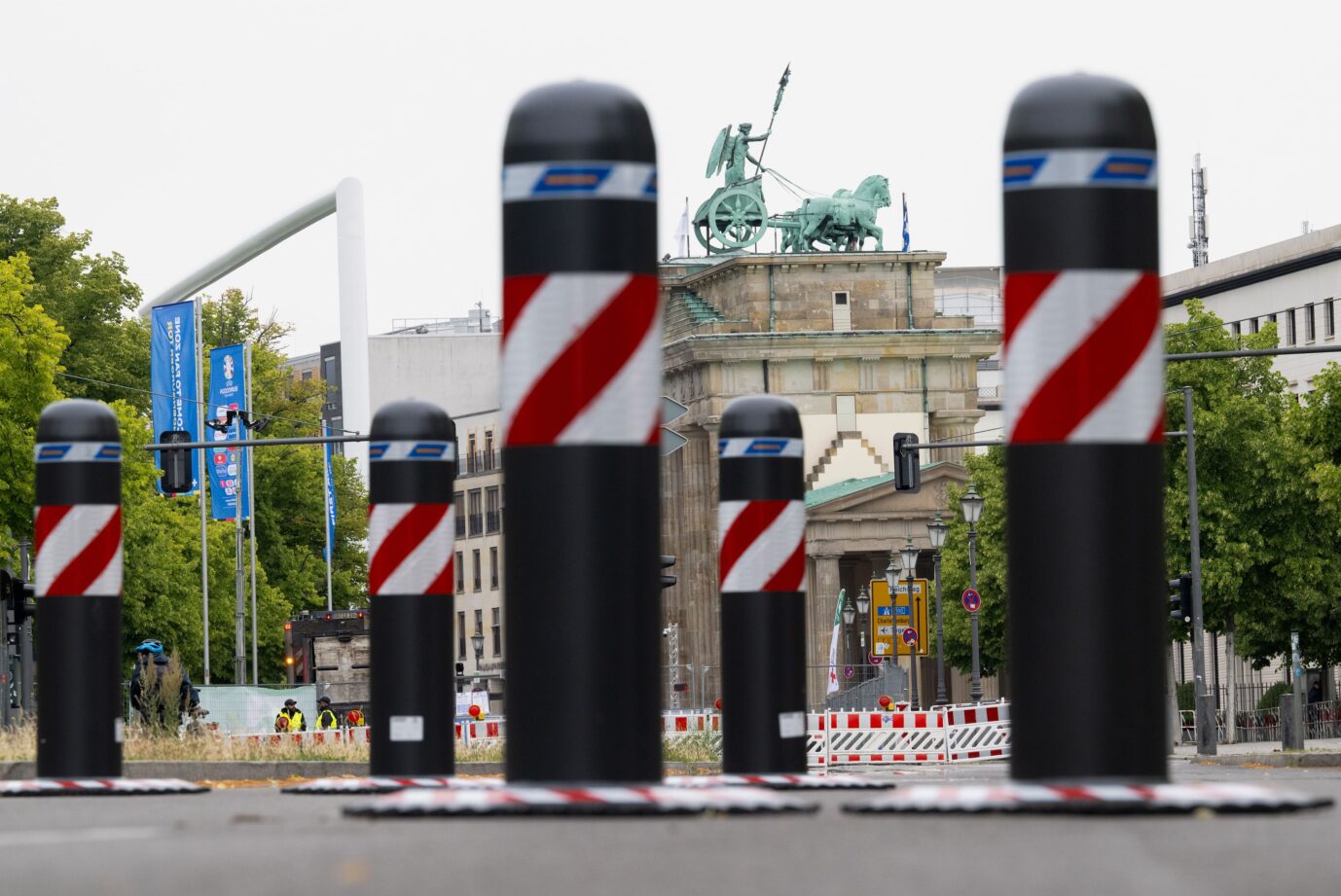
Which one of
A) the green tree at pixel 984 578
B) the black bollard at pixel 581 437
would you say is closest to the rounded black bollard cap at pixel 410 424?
the black bollard at pixel 581 437

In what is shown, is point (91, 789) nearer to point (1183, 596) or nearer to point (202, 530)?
point (1183, 596)

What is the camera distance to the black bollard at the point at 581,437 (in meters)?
8.34

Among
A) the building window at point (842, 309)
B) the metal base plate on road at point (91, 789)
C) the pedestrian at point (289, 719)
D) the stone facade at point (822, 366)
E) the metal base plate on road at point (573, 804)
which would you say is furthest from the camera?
the building window at point (842, 309)

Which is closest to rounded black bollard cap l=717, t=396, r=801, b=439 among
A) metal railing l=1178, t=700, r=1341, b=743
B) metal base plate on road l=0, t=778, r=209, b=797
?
metal base plate on road l=0, t=778, r=209, b=797

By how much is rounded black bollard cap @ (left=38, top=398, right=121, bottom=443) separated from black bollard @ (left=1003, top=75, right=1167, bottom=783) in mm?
5647

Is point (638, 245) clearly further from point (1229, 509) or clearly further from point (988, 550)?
point (988, 550)

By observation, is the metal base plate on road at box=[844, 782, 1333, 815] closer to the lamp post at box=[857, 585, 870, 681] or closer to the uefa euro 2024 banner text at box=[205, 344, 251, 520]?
the uefa euro 2024 banner text at box=[205, 344, 251, 520]

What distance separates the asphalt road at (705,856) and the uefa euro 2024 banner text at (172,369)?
59.9m

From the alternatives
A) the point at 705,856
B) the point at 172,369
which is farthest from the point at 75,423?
the point at 172,369

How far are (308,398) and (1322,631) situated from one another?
4616cm

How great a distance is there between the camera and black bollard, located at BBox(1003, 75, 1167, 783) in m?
8.05

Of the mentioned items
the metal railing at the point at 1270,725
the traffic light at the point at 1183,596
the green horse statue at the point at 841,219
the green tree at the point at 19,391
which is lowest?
the metal railing at the point at 1270,725

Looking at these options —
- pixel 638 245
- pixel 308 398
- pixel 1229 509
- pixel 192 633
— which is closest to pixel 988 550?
pixel 1229 509

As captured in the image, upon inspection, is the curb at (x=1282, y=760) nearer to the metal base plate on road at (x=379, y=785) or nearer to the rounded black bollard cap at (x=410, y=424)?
the rounded black bollard cap at (x=410, y=424)
